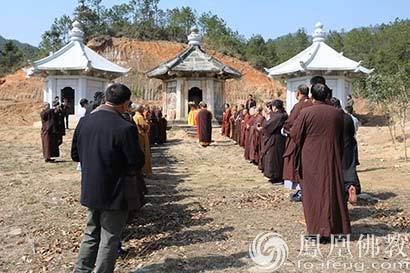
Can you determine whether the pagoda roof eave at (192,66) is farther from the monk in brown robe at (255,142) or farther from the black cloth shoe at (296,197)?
the black cloth shoe at (296,197)

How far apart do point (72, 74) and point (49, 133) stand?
454 inches

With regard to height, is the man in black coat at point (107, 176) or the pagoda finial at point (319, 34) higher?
the pagoda finial at point (319, 34)

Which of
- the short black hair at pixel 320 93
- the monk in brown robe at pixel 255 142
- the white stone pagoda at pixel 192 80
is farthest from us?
the white stone pagoda at pixel 192 80

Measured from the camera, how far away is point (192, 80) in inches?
966

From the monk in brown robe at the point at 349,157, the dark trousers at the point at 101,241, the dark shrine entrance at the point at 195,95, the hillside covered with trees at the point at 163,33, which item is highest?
the hillside covered with trees at the point at 163,33

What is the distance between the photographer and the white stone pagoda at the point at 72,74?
2350cm

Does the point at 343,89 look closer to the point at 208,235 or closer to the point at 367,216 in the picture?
the point at 367,216

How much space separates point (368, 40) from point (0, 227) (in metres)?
66.1

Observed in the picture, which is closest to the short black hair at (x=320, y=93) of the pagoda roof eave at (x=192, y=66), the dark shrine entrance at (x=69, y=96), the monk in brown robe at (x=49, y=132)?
the monk in brown robe at (x=49, y=132)

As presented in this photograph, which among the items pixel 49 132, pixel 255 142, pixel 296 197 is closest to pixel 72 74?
pixel 49 132

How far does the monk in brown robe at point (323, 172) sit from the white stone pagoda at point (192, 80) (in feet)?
60.4

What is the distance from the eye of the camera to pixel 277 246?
18.4 feet

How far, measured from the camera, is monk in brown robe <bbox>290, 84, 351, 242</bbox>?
18.2ft

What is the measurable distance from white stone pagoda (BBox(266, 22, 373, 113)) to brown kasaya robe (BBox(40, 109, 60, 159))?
12.9 meters
